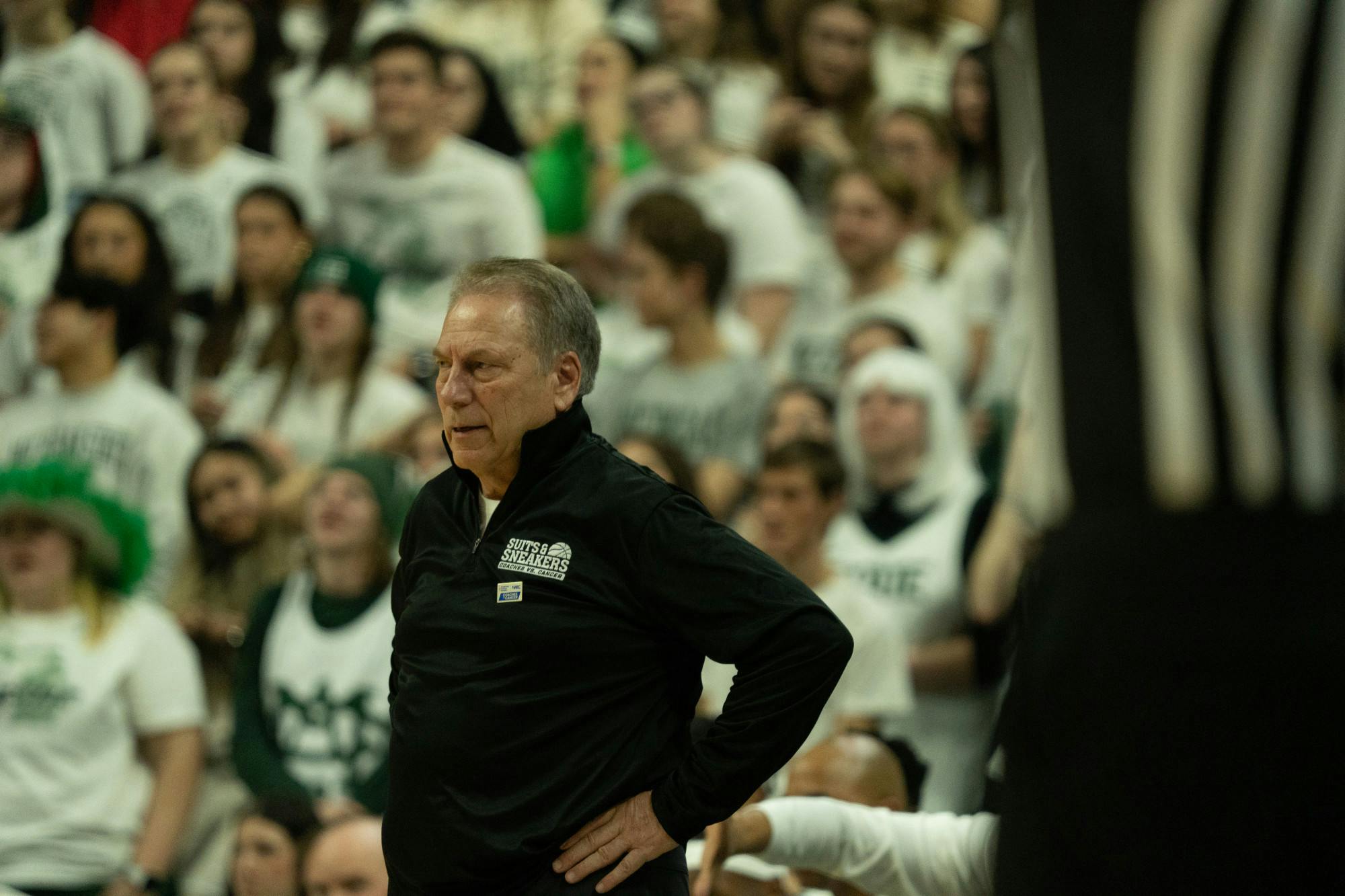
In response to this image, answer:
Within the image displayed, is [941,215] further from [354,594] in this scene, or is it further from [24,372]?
[24,372]

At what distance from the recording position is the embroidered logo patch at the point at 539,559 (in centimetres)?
253

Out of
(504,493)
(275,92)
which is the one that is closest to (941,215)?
(275,92)

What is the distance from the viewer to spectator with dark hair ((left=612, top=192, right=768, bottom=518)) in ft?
20.2

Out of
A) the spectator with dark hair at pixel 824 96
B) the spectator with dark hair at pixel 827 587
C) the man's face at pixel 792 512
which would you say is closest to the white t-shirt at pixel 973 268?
the spectator with dark hair at pixel 824 96

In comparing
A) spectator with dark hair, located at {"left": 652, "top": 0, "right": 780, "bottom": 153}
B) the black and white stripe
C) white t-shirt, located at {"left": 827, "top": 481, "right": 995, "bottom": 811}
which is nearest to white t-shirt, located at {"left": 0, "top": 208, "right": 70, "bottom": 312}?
spectator with dark hair, located at {"left": 652, "top": 0, "right": 780, "bottom": 153}

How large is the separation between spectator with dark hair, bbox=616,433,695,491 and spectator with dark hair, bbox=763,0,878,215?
2.08 metres

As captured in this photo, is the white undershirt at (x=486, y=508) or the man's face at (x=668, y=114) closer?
the white undershirt at (x=486, y=508)

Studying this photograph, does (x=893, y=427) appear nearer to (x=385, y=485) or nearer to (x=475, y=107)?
(x=385, y=485)

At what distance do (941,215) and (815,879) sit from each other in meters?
3.64

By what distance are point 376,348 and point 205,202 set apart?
1558 millimetres

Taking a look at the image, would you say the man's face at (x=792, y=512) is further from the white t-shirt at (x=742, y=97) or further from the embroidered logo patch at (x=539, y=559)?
the white t-shirt at (x=742, y=97)

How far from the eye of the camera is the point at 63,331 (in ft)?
22.1

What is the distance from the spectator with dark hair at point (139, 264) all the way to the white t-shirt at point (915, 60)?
3162 mm

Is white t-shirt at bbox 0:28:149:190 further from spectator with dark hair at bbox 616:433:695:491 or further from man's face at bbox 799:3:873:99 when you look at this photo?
spectator with dark hair at bbox 616:433:695:491
